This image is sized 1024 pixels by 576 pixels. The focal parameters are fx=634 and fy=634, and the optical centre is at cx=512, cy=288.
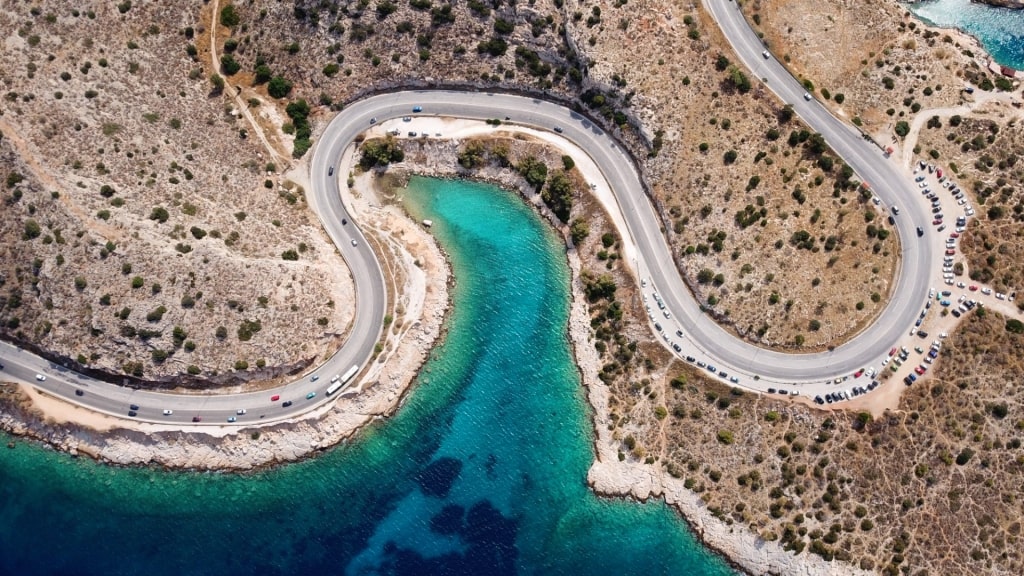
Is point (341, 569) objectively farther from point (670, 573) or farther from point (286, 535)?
point (670, 573)

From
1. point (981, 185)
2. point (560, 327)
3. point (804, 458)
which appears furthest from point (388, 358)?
point (981, 185)

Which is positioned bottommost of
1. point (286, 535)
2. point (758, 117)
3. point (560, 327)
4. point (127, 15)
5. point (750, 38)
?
point (286, 535)

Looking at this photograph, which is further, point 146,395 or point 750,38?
point 750,38

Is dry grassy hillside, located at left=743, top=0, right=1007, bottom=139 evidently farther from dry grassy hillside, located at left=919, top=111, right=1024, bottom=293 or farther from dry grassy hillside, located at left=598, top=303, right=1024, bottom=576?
dry grassy hillside, located at left=598, top=303, right=1024, bottom=576

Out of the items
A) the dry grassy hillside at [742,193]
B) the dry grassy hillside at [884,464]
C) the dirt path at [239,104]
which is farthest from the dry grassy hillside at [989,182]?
the dirt path at [239,104]

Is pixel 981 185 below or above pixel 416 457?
above

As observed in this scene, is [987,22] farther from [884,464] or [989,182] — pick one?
[884,464]

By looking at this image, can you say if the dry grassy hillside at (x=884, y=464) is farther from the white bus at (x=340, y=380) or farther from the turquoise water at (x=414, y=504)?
the white bus at (x=340, y=380)
